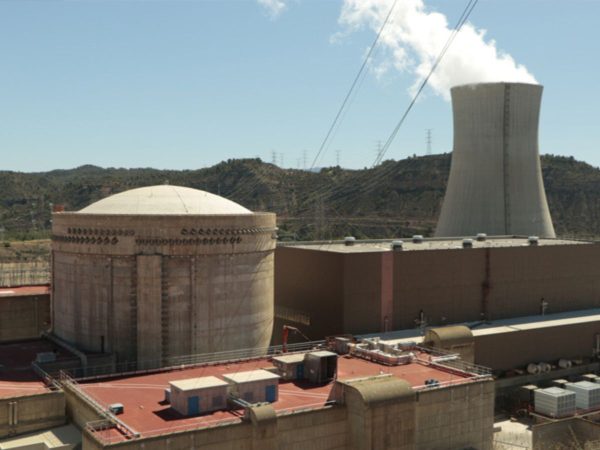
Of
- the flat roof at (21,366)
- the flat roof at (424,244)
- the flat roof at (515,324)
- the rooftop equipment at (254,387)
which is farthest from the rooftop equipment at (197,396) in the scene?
the flat roof at (424,244)

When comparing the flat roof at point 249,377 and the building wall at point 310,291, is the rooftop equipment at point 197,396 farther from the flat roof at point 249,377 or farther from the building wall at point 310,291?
the building wall at point 310,291

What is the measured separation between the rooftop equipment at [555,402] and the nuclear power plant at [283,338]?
0.10 meters

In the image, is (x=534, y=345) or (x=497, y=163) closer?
(x=534, y=345)

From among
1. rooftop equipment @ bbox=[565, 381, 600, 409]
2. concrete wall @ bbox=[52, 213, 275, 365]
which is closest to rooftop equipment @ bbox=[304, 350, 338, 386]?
concrete wall @ bbox=[52, 213, 275, 365]

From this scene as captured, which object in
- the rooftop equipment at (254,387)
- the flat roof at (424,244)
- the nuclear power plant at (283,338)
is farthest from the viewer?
the flat roof at (424,244)

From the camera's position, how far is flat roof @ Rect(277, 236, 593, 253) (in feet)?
124

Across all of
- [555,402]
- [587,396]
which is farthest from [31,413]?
[587,396]

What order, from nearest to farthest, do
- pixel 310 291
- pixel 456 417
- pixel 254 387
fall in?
pixel 254 387 < pixel 456 417 < pixel 310 291

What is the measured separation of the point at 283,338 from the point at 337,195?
10057cm

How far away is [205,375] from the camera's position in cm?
2570

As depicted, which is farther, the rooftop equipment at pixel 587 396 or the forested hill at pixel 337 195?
the forested hill at pixel 337 195

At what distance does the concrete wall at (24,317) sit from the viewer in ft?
118

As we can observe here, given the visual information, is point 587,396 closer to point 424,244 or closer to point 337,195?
point 424,244

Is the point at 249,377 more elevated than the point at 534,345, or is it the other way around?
the point at 249,377
